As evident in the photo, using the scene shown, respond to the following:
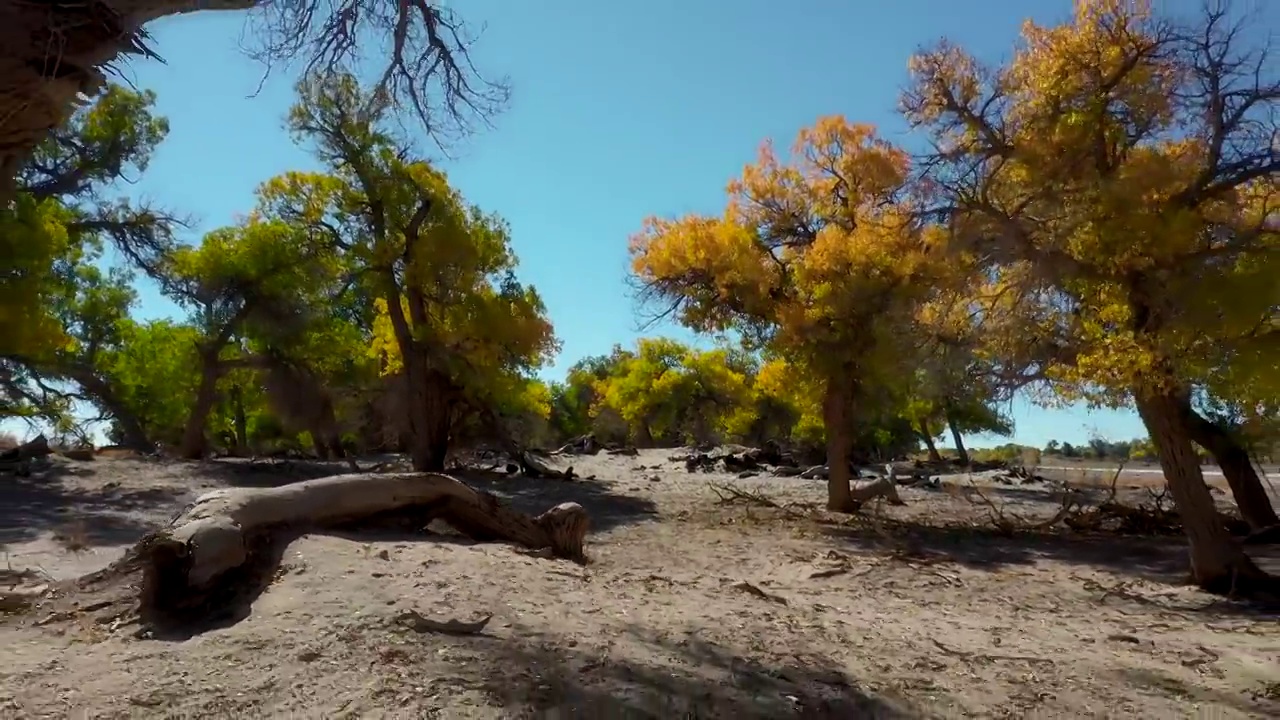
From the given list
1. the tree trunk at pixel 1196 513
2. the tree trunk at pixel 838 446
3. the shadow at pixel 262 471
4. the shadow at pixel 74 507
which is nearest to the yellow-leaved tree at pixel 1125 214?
the tree trunk at pixel 1196 513

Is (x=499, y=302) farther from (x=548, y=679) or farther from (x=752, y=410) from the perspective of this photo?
(x=752, y=410)

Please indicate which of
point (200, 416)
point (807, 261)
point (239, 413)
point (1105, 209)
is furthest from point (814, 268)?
point (239, 413)

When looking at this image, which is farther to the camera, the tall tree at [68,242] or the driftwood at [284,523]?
the tall tree at [68,242]

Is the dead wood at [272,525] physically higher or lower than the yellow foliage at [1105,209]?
lower

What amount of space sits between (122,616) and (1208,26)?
30.6ft

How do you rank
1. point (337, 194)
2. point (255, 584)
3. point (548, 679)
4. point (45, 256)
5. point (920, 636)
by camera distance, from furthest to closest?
point (337, 194), point (45, 256), point (920, 636), point (255, 584), point (548, 679)

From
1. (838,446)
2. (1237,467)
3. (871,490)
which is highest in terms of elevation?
(838,446)

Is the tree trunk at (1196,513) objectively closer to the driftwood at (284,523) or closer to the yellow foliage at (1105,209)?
the yellow foliage at (1105,209)

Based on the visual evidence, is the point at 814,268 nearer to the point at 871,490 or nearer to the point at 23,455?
the point at 871,490

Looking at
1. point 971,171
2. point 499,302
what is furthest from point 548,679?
point 499,302

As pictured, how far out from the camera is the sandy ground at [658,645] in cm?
394

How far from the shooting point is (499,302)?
19391 mm

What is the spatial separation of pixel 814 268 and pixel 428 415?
918 cm

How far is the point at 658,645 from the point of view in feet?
15.9
